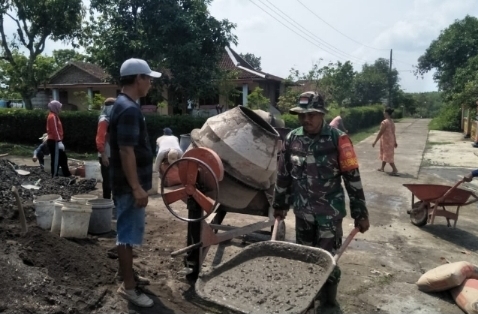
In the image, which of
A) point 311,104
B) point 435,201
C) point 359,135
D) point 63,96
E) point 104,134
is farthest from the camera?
point 63,96

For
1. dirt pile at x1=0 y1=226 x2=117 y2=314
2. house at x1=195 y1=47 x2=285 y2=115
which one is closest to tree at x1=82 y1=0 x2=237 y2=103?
house at x1=195 y1=47 x2=285 y2=115

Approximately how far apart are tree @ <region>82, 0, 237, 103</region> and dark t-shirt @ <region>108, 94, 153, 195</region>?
12.2 m

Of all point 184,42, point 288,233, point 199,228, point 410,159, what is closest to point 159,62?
point 184,42

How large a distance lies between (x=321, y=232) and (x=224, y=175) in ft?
4.56

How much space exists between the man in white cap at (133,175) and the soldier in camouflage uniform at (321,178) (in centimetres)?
122

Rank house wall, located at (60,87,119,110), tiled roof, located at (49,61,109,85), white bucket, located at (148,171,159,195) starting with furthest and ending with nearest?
tiled roof, located at (49,61,109,85) < house wall, located at (60,87,119,110) < white bucket, located at (148,171,159,195)

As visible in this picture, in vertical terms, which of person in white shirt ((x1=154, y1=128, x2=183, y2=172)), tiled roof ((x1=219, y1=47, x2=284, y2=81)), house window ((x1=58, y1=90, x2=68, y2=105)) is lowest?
person in white shirt ((x1=154, y1=128, x2=183, y2=172))

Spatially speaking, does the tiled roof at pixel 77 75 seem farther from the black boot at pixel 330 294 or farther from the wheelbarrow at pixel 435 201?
the black boot at pixel 330 294

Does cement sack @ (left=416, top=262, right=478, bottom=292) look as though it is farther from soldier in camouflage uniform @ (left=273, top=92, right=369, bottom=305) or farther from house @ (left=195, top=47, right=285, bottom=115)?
house @ (left=195, top=47, right=285, bottom=115)

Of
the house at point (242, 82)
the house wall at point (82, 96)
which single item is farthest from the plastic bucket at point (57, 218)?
the house wall at point (82, 96)

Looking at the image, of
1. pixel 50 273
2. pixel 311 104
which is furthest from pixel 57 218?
pixel 311 104

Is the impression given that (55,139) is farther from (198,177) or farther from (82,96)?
(82,96)

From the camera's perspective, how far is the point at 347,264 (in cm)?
501

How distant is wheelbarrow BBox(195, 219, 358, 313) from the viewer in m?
2.74
